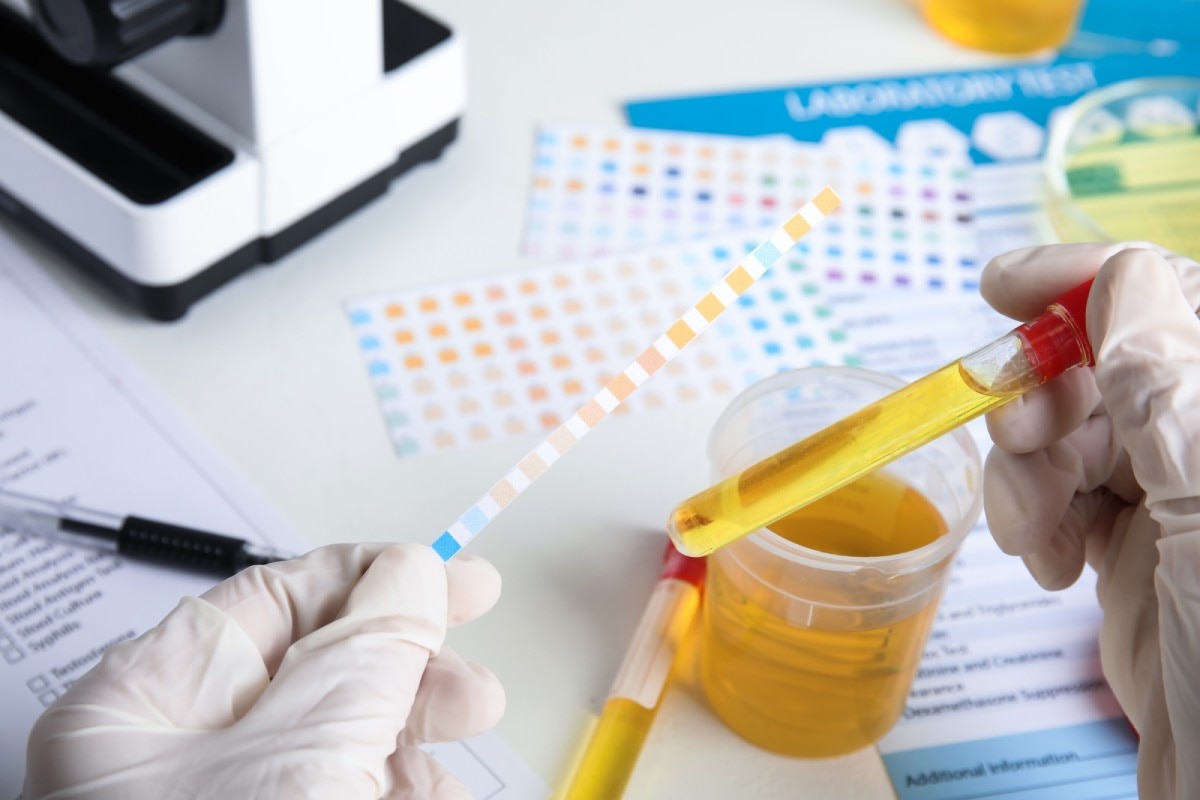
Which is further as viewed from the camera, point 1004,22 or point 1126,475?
point 1004,22

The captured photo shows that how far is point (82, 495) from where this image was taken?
2.78 ft

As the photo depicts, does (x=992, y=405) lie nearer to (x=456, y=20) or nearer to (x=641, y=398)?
(x=641, y=398)

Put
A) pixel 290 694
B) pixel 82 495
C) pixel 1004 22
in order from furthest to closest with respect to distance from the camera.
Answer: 1. pixel 1004 22
2. pixel 82 495
3. pixel 290 694

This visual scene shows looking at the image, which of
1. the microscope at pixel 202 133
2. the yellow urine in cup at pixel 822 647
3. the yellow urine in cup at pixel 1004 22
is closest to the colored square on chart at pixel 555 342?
the microscope at pixel 202 133

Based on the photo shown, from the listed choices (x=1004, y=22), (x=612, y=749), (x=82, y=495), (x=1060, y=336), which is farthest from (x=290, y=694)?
(x=1004, y=22)

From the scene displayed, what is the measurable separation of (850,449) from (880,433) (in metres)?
0.02

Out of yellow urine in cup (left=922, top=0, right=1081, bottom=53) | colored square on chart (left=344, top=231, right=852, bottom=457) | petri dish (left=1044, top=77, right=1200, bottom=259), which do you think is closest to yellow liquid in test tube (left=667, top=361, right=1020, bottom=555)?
colored square on chart (left=344, top=231, right=852, bottom=457)

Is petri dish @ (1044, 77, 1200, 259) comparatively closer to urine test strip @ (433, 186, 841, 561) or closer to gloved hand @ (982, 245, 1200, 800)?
gloved hand @ (982, 245, 1200, 800)

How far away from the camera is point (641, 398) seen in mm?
969

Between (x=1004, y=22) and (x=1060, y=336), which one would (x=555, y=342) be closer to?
(x=1060, y=336)

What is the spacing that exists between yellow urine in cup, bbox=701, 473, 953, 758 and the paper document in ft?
0.44

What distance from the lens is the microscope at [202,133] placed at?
91 cm

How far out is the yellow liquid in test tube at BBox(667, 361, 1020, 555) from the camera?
668mm

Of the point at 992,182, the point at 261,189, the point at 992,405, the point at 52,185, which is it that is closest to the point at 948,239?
the point at 992,182
